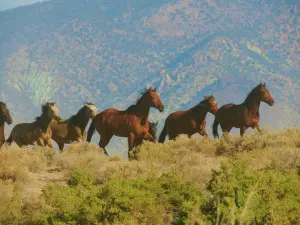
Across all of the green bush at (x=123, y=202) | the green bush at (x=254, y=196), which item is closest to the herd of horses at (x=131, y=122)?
the green bush at (x=123, y=202)

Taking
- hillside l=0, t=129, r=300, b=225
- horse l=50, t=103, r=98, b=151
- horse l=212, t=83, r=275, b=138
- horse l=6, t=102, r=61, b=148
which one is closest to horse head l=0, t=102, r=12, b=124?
horse l=6, t=102, r=61, b=148

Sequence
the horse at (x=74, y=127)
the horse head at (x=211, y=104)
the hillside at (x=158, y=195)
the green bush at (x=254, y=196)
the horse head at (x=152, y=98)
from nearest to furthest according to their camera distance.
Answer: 1. the green bush at (x=254, y=196)
2. the hillside at (x=158, y=195)
3. the horse head at (x=152, y=98)
4. the horse head at (x=211, y=104)
5. the horse at (x=74, y=127)

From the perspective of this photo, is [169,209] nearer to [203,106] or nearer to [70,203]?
[70,203]

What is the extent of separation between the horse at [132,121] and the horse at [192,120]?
1911 mm

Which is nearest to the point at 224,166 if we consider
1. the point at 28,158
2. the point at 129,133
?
the point at 28,158

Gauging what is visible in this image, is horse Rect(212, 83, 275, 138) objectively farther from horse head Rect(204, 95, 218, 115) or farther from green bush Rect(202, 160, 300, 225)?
green bush Rect(202, 160, 300, 225)

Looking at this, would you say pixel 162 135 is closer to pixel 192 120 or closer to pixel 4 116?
pixel 192 120

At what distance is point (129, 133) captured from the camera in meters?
21.2

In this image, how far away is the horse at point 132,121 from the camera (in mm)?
21109

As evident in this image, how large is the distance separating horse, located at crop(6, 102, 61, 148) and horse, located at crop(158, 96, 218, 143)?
4184 millimetres

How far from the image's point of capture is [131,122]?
69.6 ft

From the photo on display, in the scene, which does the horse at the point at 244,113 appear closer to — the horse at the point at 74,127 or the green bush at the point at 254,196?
the horse at the point at 74,127

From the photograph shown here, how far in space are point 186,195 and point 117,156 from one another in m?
6.59

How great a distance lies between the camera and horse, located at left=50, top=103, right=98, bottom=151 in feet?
79.4
